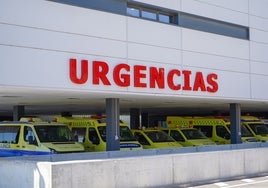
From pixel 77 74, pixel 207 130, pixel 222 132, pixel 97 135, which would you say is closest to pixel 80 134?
pixel 97 135

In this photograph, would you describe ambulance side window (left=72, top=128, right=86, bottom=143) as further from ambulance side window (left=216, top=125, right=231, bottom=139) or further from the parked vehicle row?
ambulance side window (left=216, top=125, right=231, bottom=139)

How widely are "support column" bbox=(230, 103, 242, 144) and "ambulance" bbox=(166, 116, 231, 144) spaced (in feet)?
0.87

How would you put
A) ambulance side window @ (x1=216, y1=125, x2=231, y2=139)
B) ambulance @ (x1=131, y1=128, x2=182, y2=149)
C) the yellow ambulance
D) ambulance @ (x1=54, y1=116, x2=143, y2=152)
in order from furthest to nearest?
ambulance side window @ (x1=216, y1=125, x2=231, y2=139)
the yellow ambulance
ambulance @ (x1=131, y1=128, x2=182, y2=149)
ambulance @ (x1=54, y1=116, x2=143, y2=152)

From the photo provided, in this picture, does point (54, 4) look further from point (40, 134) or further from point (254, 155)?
point (254, 155)

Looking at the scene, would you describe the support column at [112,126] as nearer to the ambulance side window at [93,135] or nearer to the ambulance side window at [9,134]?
the ambulance side window at [93,135]

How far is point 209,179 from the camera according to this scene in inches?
618

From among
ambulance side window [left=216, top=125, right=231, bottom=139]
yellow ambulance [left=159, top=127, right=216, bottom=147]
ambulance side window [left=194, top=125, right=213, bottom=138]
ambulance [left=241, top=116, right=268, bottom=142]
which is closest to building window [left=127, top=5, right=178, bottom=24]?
yellow ambulance [left=159, top=127, right=216, bottom=147]

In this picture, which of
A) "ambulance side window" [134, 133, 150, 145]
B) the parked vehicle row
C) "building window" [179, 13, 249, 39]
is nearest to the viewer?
the parked vehicle row

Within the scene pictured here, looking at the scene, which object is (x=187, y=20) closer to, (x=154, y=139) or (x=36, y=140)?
(x=154, y=139)

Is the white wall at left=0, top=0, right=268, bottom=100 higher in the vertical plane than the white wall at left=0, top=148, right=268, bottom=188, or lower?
higher

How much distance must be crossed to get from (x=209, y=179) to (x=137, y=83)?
5405mm

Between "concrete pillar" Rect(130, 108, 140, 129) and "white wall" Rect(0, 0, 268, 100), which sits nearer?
"white wall" Rect(0, 0, 268, 100)

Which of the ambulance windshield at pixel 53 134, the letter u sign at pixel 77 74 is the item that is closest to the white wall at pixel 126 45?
the letter u sign at pixel 77 74

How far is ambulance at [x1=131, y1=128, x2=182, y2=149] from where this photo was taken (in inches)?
842
